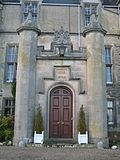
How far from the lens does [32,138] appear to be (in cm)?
1289

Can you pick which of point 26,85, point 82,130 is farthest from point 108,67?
point 26,85

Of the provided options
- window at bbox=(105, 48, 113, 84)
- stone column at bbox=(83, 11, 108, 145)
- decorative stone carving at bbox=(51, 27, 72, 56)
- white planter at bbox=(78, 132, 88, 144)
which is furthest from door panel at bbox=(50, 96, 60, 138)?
window at bbox=(105, 48, 113, 84)

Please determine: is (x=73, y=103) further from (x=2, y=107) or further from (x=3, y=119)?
(x=2, y=107)

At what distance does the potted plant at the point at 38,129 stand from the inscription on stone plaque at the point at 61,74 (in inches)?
80.7

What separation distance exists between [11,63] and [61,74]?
271 inches

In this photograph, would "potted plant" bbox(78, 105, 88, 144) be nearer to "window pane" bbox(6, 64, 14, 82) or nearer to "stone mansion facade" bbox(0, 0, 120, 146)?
"stone mansion facade" bbox(0, 0, 120, 146)

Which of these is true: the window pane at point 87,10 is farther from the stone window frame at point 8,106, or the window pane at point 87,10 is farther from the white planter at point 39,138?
the white planter at point 39,138

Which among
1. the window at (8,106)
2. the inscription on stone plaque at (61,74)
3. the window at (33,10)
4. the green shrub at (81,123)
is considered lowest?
the green shrub at (81,123)

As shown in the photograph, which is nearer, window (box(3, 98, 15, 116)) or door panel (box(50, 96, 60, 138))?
door panel (box(50, 96, 60, 138))

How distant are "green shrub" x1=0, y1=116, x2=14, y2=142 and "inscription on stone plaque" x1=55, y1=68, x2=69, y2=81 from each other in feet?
14.3

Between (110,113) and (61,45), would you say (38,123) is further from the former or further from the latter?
(110,113)

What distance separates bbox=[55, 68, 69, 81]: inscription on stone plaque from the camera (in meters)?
13.9

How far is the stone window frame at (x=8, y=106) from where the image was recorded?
1864 centimetres

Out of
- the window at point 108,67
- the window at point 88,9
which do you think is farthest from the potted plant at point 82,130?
the window at point 88,9
